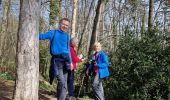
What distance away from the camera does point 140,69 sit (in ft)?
40.7

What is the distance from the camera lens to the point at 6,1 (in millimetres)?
22594

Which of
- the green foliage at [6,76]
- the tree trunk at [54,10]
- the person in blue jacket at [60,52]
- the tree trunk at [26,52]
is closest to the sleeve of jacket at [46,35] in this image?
the person in blue jacket at [60,52]

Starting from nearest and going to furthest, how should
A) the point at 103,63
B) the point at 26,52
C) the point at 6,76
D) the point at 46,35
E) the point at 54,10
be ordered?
the point at 26,52
the point at 46,35
the point at 103,63
the point at 6,76
the point at 54,10

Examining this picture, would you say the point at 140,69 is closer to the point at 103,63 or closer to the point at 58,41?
the point at 103,63

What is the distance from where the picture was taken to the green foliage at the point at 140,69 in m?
12.2

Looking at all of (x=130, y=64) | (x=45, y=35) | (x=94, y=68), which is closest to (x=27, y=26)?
(x=45, y=35)

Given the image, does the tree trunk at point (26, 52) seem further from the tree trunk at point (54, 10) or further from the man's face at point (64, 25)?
the tree trunk at point (54, 10)

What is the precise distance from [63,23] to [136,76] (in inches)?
210

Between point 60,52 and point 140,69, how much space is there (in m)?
5.32

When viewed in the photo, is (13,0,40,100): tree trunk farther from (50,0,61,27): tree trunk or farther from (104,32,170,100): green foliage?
(50,0,61,27): tree trunk

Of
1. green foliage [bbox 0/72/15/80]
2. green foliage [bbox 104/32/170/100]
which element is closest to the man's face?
green foliage [bbox 104/32/170/100]

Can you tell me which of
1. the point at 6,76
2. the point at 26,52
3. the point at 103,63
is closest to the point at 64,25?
the point at 26,52

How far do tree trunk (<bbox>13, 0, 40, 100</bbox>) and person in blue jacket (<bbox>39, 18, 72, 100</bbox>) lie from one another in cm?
68

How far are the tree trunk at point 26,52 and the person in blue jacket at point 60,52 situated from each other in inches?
26.6
